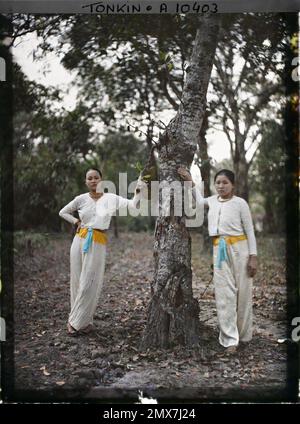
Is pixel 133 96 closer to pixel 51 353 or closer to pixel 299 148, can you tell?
pixel 299 148

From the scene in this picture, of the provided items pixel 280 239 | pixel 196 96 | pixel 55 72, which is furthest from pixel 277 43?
pixel 55 72

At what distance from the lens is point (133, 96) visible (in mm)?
3820

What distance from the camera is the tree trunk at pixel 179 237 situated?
11.7 feet

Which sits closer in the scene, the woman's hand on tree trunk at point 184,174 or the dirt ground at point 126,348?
the dirt ground at point 126,348

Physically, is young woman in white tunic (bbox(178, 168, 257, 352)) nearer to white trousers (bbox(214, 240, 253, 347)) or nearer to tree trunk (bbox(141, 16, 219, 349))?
white trousers (bbox(214, 240, 253, 347))

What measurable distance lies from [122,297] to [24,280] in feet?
2.82

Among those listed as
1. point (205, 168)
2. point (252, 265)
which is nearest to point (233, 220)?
point (252, 265)

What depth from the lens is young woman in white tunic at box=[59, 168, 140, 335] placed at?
3.68 metres

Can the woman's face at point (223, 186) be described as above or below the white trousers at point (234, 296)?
above

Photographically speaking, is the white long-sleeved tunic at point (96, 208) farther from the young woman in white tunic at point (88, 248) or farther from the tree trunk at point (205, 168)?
the tree trunk at point (205, 168)

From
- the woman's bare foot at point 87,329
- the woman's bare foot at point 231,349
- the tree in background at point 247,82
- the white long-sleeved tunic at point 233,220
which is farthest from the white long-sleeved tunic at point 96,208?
the woman's bare foot at point 231,349

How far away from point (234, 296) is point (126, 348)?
988 millimetres

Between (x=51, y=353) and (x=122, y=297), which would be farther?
(x=122, y=297)

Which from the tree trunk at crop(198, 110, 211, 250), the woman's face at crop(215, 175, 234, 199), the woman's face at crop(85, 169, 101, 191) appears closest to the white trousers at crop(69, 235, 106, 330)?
the woman's face at crop(85, 169, 101, 191)
